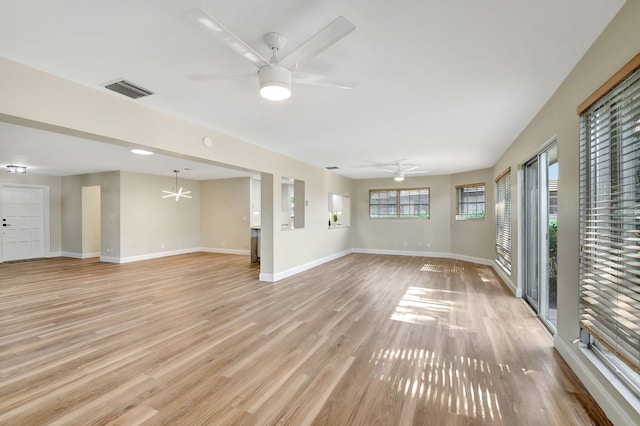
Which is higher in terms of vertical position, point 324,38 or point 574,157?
point 324,38

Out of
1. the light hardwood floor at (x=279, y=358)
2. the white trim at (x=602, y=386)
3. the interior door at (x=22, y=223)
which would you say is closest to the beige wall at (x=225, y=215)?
the light hardwood floor at (x=279, y=358)

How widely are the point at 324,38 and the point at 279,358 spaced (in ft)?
8.37

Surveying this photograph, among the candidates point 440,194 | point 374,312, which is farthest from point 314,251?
point 440,194

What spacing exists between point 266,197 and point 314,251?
2191 millimetres

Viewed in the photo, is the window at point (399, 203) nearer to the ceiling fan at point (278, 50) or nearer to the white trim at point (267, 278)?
the white trim at point (267, 278)

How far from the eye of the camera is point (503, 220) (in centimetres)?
594

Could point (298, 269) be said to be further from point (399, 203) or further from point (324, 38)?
point (324, 38)

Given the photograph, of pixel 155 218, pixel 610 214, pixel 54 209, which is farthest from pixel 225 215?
pixel 610 214

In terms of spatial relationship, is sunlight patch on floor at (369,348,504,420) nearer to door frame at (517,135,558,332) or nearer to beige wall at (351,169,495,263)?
door frame at (517,135,558,332)

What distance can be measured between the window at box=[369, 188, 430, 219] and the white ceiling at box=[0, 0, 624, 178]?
4.99 meters

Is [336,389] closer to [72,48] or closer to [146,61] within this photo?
[146,61]

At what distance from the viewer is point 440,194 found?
8.76 metres

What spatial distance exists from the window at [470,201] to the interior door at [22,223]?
12439 mm

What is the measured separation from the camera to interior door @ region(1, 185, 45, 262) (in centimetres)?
812
